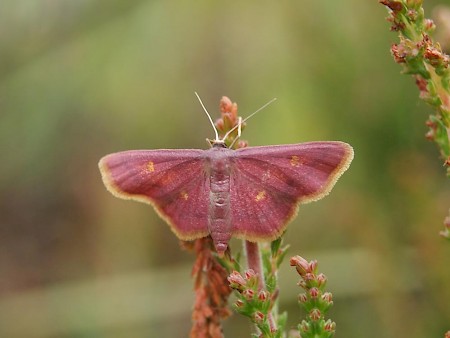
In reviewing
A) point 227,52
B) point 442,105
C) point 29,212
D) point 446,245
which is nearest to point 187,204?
point 442,105

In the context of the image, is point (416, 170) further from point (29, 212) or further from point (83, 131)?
point (29, 212)

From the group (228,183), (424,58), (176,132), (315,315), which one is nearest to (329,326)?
(315,315)

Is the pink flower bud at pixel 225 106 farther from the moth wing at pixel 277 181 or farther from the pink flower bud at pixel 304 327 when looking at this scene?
the pink flower bud at pixel 304 327

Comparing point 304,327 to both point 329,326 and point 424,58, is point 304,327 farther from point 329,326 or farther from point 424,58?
point 424,58

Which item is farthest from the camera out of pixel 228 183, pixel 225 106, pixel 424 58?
pixel 228 183

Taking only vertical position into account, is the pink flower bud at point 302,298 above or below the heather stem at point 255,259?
below

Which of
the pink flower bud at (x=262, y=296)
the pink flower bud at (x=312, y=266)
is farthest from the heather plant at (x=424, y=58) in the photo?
the pink flower bud at (x=262, y=296)

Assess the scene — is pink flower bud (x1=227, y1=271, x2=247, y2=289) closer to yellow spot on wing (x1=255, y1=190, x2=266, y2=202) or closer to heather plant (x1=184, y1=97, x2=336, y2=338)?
heather plant (x1=184, y1=97, x2=336, y2=338)
